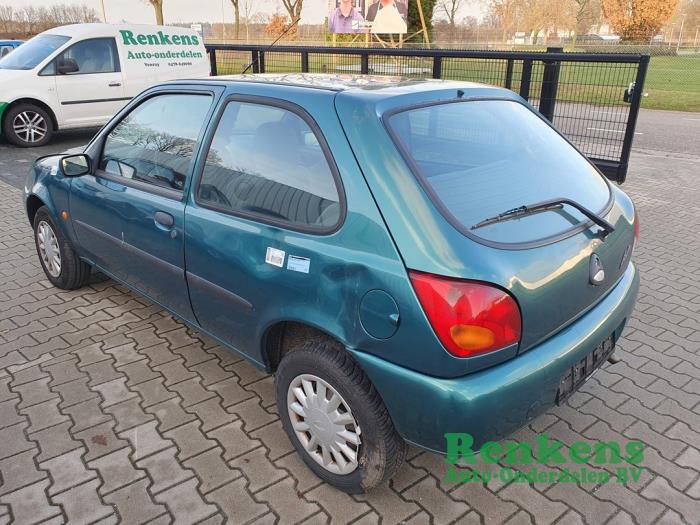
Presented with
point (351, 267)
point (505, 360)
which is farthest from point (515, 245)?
point (351, 267)

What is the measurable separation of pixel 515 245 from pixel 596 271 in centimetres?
48

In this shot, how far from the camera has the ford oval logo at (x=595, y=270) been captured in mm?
2338

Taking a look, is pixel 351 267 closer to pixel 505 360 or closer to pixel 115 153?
pixel 505 360

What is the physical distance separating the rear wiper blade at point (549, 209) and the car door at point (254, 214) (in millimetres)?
637

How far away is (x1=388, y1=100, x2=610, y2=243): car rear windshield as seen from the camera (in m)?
2.19

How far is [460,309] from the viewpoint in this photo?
195cm

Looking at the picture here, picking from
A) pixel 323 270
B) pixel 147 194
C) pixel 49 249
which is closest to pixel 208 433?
pixel 323 270

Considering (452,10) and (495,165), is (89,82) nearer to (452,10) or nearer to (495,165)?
(495,165)

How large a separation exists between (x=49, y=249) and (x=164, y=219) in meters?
2.00

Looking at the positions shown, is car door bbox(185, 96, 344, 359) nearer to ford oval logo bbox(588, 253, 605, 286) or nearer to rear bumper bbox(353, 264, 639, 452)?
rear bumper bbox(353, 264, 639, 452)

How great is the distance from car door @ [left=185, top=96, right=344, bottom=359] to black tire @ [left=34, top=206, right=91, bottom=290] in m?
1.75

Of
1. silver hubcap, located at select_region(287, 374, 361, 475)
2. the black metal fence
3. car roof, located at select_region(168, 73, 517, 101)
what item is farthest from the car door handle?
the black metal fence

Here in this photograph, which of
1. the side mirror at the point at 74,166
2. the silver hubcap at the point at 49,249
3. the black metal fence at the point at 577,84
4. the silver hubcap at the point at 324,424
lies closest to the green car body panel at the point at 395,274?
the silver hubcap at the point at 324,424

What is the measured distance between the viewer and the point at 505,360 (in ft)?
6.83
